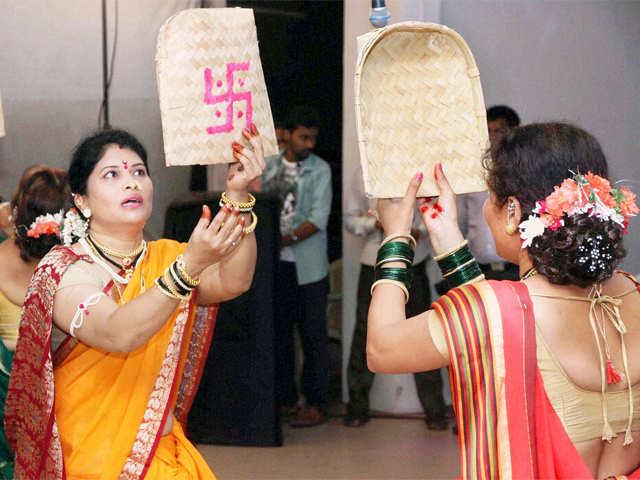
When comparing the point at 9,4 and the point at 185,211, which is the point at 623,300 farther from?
the point at 9,4

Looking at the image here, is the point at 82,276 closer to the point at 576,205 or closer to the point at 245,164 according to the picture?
the point at 245,164

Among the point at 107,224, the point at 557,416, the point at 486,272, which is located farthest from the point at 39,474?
the point at 486,272

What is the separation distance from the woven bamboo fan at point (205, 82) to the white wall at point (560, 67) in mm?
3258

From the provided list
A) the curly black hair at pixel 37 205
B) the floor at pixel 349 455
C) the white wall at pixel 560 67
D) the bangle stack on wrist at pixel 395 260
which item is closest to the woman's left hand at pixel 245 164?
the bangle stack on wrist at pixel 395 260

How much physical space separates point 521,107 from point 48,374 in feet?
13.0

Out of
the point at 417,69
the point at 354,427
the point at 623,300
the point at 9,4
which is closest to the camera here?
the point at 623,300

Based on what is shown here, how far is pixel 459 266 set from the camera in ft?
6.82

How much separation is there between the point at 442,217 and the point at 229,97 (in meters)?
0.64

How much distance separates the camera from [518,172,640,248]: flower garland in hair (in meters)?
1.82

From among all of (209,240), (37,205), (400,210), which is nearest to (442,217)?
(400,210)

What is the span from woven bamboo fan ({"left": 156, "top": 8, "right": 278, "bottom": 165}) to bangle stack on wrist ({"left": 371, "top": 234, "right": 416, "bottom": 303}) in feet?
1.82

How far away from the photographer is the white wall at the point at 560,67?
5699mm

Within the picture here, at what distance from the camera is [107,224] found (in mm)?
2674

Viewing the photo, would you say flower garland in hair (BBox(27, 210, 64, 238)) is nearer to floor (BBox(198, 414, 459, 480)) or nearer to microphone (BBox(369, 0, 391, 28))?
microphone (BBox(369, 0, 391, 28))
